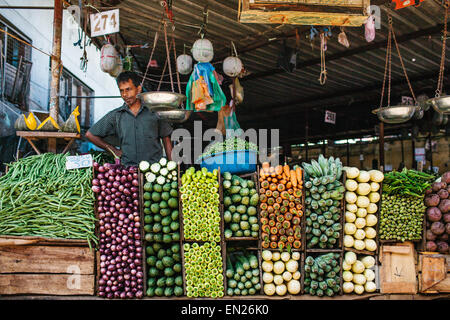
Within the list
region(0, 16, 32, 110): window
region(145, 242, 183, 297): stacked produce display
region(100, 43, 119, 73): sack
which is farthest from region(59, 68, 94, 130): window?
region(145, 242, 183, 297): stacked produce display

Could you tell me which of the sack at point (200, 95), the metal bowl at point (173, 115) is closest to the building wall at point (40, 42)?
the metal bowl at point (173, 115)

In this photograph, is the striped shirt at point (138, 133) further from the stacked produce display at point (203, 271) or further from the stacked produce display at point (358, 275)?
the stacked produce display at point (358, 275)

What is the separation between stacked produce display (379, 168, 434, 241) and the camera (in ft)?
9.89

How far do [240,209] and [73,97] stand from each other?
205 inches

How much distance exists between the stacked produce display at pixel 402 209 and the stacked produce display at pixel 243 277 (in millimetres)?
1183

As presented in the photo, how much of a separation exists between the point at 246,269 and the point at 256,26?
330 cm

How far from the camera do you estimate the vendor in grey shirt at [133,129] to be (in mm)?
3684

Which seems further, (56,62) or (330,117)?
(330,117)

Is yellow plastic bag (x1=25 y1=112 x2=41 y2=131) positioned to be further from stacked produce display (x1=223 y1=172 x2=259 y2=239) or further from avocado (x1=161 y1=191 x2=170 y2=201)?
stacked produce display (x1=223 y1=172 x2=259 y2=239)

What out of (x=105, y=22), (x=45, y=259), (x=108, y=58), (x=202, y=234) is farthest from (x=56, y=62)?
(x=202, y=234)

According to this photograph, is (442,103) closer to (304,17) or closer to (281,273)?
(304,17)

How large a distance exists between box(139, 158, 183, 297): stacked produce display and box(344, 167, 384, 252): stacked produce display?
1.52 meters

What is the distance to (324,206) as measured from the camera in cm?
294

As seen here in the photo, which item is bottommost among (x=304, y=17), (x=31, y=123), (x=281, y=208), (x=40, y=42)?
(x=281, y=208)
